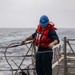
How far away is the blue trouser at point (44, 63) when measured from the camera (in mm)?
6742

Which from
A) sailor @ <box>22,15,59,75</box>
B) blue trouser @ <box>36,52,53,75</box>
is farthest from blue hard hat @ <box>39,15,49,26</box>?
blue trouser @ <box>36,52,53,75</box>

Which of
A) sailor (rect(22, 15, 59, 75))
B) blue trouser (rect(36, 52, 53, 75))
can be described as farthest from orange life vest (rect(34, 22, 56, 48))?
blue trouser (rect(36, 52, 53, 75))

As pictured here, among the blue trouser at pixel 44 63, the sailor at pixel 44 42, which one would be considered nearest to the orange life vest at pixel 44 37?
the sailor at pixel 44 42

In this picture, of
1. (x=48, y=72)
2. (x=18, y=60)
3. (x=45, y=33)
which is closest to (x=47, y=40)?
(x=45, y=33)

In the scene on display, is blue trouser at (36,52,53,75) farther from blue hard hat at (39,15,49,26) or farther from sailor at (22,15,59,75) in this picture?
blue hard hat at (39,15,49,26)

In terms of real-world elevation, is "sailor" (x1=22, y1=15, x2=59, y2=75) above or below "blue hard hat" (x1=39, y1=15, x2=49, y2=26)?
below

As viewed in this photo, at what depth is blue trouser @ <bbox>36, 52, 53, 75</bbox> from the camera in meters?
6.74

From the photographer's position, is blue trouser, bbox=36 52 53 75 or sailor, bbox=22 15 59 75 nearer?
sailor, bbox=22 15 59 75

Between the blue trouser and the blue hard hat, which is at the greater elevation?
the blue hard hat

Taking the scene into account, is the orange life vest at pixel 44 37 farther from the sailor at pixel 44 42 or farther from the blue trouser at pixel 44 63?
the blue trouser at pixel 44 63

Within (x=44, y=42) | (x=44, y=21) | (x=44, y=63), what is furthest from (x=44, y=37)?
(x=44, y=63)

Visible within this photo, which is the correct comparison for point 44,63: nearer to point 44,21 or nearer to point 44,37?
point 44,37

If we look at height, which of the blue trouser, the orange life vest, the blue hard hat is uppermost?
the blue hard hat

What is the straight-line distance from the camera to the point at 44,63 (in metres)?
6.74
